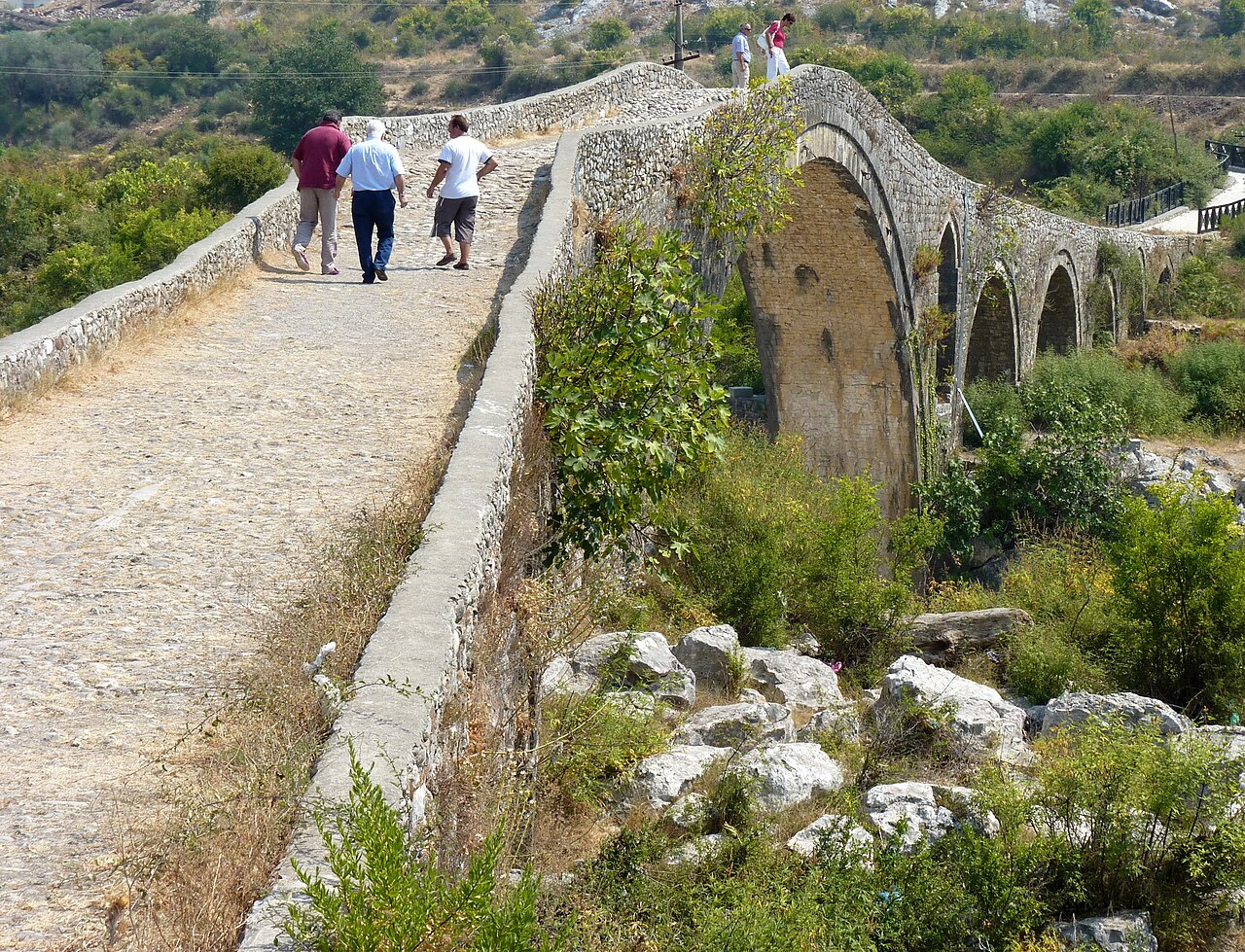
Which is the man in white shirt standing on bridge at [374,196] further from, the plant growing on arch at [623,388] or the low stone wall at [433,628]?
the low stone wall at [433,628]

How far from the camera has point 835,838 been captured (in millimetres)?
4996

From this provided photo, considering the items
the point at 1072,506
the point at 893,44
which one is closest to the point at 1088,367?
the point at 1072,506

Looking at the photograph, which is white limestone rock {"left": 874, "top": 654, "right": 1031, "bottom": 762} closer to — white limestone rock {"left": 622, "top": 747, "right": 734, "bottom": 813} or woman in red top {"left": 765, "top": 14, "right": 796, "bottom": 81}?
white limestone rock {"left": 622, "top": 747, "right": 734, "bottom": 813}

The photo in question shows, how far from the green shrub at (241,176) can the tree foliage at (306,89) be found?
20374mm

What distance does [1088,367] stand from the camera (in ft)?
75.3

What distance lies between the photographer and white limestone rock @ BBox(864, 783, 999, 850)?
520cm

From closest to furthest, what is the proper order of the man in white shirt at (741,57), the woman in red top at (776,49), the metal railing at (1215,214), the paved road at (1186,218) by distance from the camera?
the woman in red top at (776,49) → the man in white shirt at (741,57) → the metal railing at (1215,214) → the paved road at (1186,218)

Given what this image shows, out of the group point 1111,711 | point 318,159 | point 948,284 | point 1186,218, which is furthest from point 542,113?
point 1186,218

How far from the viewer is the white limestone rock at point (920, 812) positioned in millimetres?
5199

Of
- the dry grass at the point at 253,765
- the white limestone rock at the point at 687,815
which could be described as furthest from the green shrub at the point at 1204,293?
the dry grass at the point at 253,765

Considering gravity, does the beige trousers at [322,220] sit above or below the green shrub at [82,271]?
above

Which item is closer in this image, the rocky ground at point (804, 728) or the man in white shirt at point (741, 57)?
the rocky ground at point (804, 728)

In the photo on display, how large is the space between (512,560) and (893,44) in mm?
64502

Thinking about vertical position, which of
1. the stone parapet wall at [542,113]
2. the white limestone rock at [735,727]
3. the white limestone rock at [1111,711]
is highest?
the stone parapet wall at [542,113]
